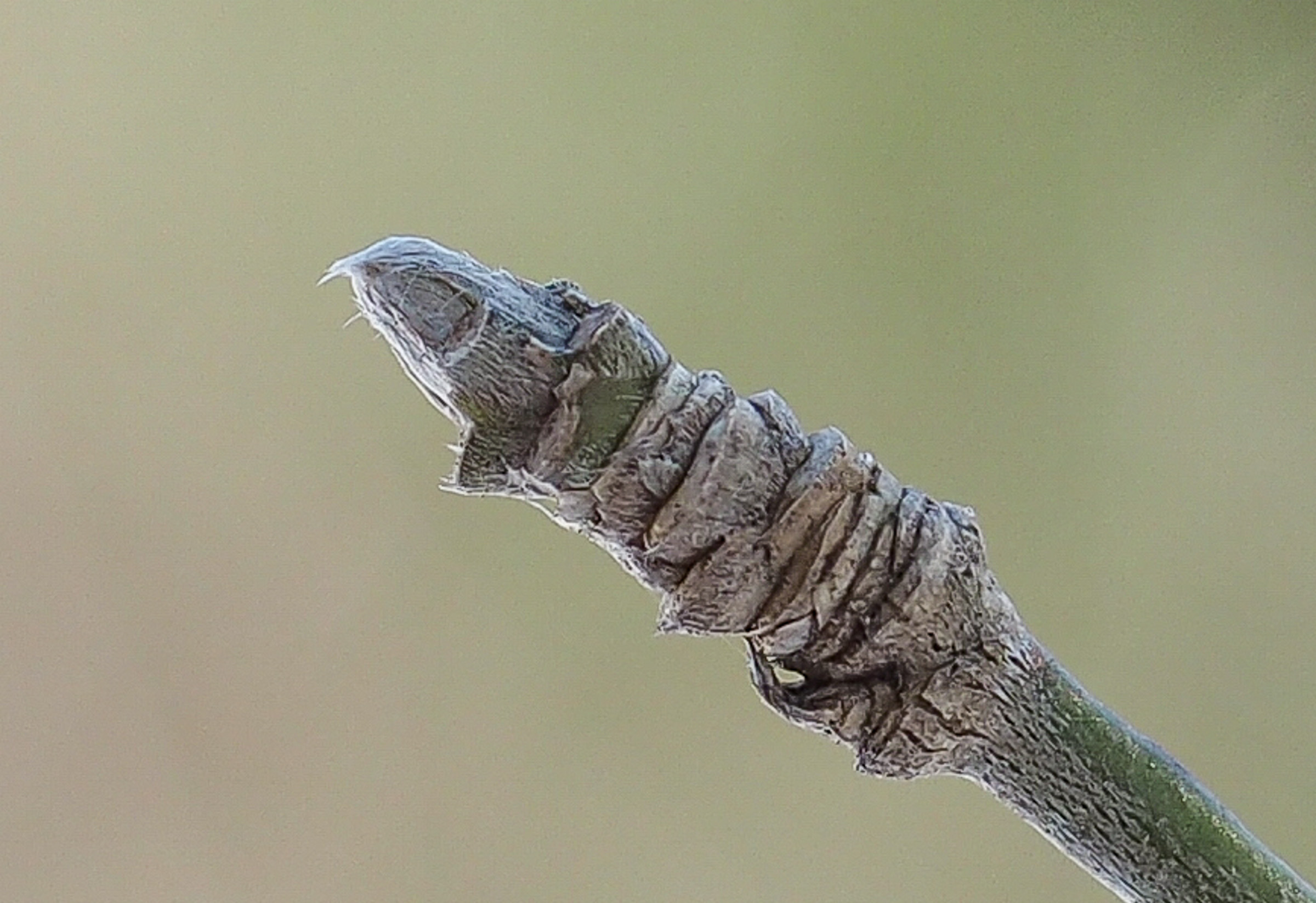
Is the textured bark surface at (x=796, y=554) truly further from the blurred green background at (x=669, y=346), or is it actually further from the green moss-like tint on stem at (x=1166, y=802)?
the blurred green background at (x=669, y=346)

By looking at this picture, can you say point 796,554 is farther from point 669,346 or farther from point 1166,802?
point 669,346

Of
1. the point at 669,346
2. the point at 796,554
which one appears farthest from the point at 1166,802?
the point at 669,346

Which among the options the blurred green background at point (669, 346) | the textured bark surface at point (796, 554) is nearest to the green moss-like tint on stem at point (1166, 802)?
the textured bark surface at point (796, 554)

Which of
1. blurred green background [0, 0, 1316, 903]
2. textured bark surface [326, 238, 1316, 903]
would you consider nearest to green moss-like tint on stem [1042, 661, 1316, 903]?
textured bark surface [326, 238, 1316, 903]

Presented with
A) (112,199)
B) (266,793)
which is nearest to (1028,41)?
(112,199)

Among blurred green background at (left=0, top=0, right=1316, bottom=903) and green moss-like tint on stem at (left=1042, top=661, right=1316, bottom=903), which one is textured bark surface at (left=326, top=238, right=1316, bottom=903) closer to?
green moss-like tint on stem at (left=1042, top=661, right=1316, bottom=903)

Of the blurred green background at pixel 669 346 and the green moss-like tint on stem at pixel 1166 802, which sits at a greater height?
the blurred green background at pixel 669 346
